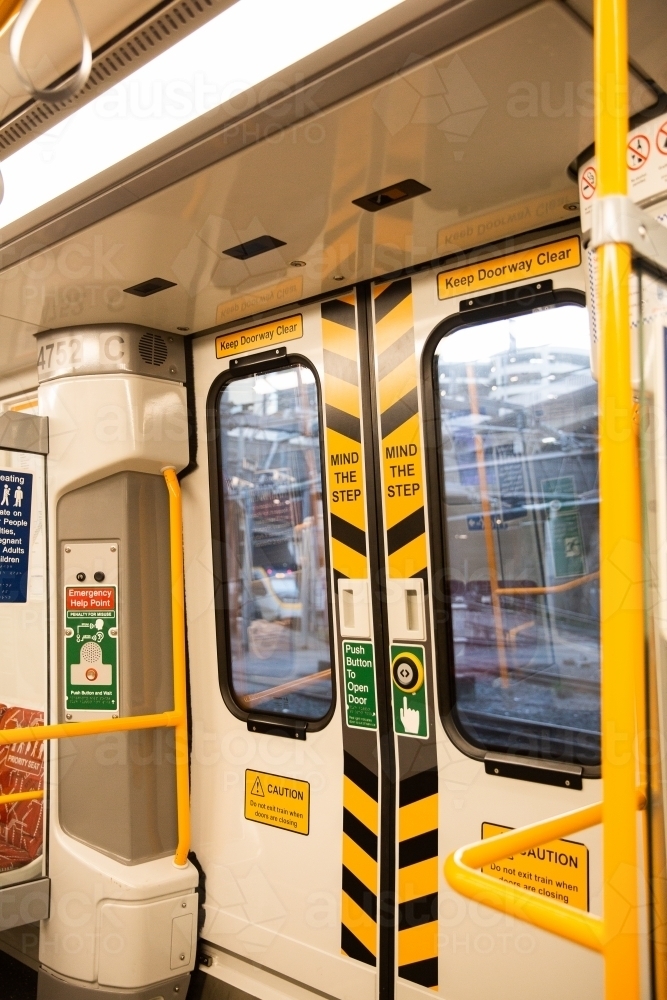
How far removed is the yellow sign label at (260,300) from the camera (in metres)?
3.23

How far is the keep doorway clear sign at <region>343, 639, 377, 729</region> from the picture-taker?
3.18m

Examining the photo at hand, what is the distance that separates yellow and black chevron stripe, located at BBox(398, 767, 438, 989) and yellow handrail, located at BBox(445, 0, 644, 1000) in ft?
6.24

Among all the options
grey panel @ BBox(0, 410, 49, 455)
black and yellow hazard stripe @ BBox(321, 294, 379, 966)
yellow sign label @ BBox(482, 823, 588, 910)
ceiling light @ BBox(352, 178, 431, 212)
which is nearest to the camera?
ceiling light @ BBox(352, 178, 431, 212)

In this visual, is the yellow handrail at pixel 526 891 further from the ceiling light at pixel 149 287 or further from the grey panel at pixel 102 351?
the grey panel at pixel 102 351

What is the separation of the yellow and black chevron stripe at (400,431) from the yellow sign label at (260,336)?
1.38ft

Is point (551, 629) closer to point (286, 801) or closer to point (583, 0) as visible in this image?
point (286, 801)

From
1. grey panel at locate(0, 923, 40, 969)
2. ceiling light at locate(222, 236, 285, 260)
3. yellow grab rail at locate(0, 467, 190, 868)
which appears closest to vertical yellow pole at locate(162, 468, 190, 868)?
yellow grab rail at locate(0, 467, 190, 868)

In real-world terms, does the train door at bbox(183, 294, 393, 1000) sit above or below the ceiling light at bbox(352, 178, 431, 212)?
below

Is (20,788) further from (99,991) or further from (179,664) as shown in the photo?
(179,664)

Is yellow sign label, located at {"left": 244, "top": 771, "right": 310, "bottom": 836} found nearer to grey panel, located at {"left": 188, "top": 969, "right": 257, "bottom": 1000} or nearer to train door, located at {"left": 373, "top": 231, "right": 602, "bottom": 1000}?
train door, located at {"left": 373, "top": 231, "right": 602, "bottom": 1000}

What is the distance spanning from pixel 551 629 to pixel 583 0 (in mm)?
1839

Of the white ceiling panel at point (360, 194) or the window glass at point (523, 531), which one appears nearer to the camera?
the white ceiling panel at point (360, 194)

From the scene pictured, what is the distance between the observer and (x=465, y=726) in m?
2.96

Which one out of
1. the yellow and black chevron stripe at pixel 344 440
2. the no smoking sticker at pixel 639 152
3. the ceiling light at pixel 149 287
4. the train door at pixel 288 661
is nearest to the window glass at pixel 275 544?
the train door at pixel 288 661
